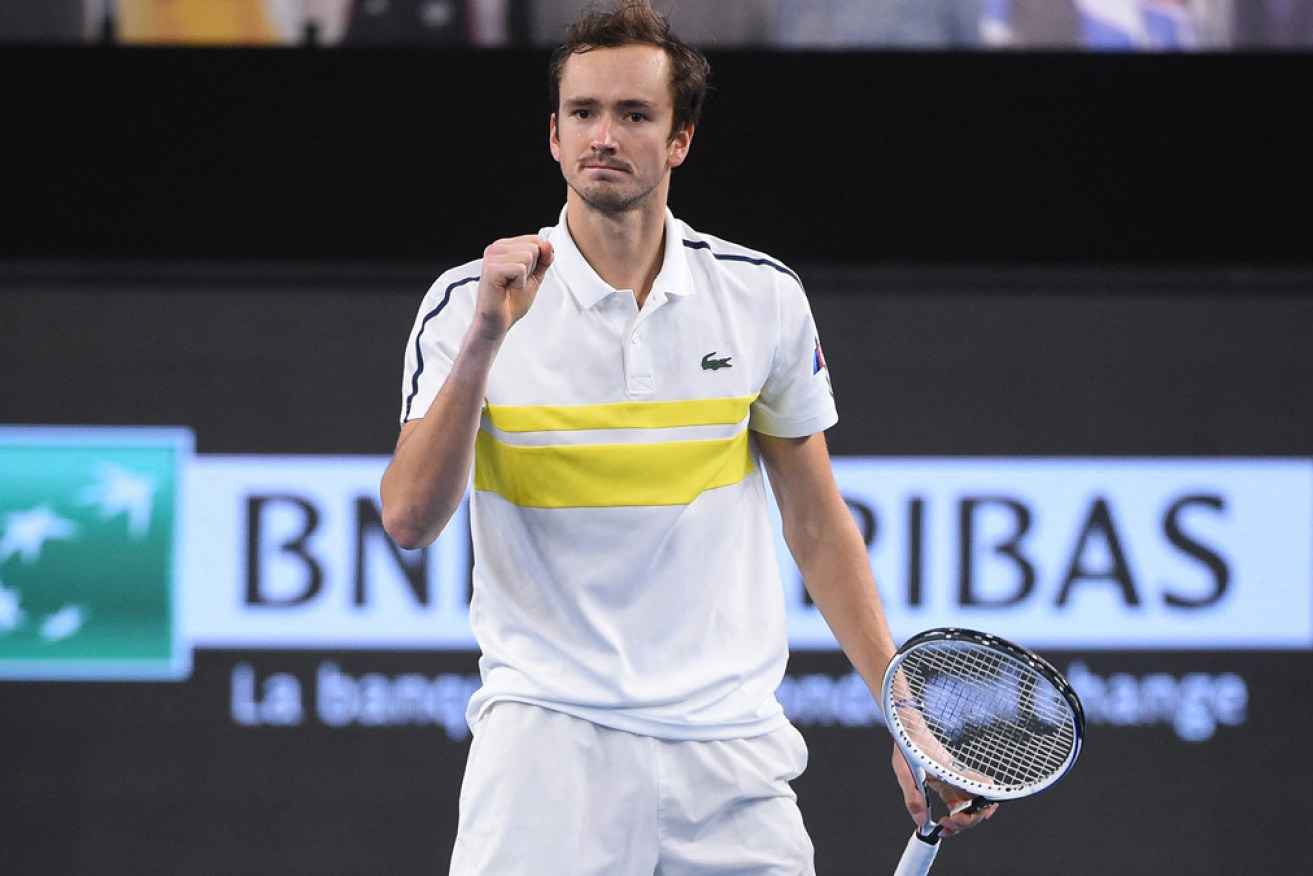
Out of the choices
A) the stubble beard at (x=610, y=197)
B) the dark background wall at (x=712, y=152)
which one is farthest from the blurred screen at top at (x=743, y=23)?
the stubble beard at (x=610, y=197)

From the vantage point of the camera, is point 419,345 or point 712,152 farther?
point 712,152

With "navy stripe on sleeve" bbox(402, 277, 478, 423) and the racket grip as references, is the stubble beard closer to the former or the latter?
"navy stripe on sleeve" bbox(402, 277, 478, 423)

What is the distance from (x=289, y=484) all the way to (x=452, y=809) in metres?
0.87

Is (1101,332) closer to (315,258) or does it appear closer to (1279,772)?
(1279,772)

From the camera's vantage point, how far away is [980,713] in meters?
2.04

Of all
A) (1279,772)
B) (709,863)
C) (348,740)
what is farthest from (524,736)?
(1279,772)

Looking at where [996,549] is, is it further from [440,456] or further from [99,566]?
[440,456]

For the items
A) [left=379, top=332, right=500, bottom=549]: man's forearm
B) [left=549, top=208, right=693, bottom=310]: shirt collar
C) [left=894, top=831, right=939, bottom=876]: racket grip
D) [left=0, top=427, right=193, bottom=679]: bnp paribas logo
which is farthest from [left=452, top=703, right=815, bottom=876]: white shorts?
[left=0, top=427, right=193, bottom=679]: bnp paribas logo

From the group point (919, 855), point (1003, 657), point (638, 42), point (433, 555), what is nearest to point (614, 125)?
point (638, 42)

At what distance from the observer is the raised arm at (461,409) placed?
1869mm

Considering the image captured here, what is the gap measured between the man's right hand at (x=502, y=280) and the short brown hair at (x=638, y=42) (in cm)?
32

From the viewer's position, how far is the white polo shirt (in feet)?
6.73

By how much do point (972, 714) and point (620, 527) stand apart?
0.50 metres

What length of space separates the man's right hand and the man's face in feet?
0.69
